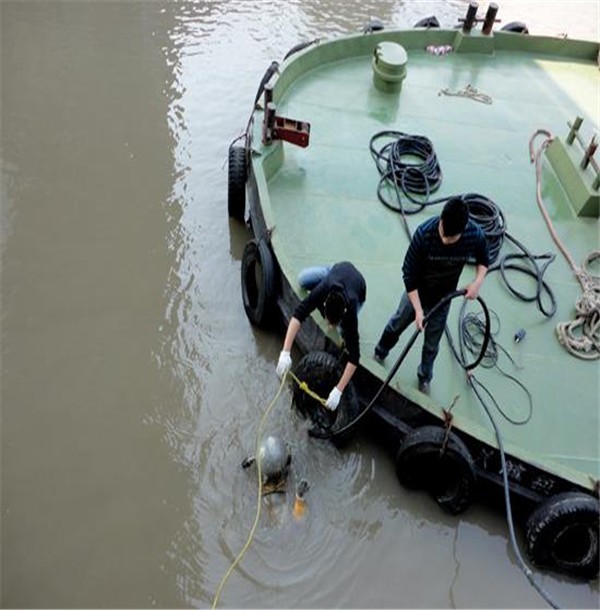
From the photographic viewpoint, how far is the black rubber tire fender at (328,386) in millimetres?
4930

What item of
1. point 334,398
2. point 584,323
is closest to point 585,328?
point 584,323

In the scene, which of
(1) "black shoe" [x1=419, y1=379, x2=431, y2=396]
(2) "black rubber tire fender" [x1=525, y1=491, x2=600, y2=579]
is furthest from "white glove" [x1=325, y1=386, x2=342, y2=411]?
(2) "black rubber tire fender" [x1=525, y1=491, x2=600, y2=579]

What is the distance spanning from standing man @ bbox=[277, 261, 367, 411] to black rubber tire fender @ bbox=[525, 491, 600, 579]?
5.63 ft

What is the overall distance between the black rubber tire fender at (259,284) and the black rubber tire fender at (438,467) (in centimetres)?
182

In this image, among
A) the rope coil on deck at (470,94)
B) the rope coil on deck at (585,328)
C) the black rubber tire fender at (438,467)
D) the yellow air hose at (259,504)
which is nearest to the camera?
the yellow air hose at (259,504)

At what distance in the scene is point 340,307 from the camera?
14.3ft

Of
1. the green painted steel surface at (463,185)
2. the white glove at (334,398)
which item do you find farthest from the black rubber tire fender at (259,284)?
the white glove at (334,398)

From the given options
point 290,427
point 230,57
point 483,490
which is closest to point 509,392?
point 483,490

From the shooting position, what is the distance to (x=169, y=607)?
4.29 m

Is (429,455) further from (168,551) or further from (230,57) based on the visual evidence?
(230,57)

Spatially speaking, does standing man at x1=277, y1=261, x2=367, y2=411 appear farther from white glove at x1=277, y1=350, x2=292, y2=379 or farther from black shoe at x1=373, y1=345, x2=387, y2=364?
black shoe at x1=373, y1=345, x2=387, y2=364

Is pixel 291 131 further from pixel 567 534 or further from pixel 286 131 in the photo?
pixel 567 534

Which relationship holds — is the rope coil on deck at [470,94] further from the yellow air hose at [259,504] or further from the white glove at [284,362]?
the white glove at [284,362]

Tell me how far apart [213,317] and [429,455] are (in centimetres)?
272
